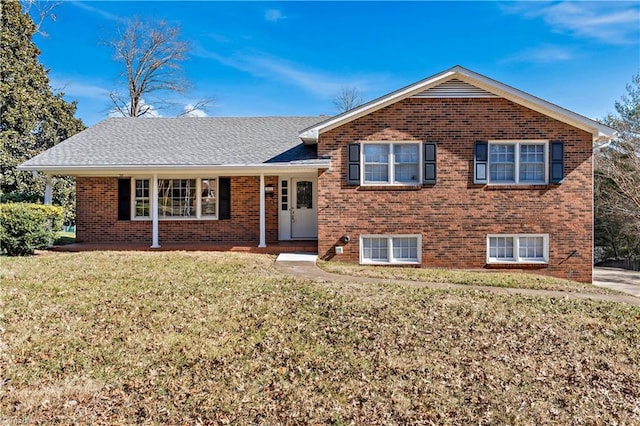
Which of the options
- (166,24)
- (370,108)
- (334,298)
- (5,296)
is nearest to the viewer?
(5,296)

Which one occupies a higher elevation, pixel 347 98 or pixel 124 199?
pixel 347 98

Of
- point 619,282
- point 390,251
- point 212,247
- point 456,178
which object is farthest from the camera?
point 619,282

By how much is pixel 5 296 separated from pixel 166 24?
2667 cm

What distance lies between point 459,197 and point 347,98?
23.8 metres

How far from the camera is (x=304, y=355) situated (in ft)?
16.0

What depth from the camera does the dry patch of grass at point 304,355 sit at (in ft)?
12.6

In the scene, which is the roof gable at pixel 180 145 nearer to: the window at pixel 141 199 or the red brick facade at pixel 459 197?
the window at pixel 141 199

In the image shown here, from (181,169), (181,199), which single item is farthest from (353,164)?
(181,199)

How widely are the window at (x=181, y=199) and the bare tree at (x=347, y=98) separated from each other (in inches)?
857

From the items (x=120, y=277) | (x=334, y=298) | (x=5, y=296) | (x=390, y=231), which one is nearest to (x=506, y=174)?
(x=390, y=231)

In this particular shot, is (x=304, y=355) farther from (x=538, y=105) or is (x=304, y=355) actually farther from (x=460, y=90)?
(x=538, y=105)

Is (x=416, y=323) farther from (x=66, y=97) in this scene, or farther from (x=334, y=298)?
(x=66, y=97)

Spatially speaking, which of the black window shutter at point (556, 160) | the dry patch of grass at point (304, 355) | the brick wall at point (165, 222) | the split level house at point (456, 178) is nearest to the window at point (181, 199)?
the brick wall at point (165, 222)

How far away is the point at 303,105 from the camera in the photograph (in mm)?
23516
